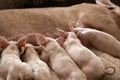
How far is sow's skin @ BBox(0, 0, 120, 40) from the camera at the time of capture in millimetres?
3107

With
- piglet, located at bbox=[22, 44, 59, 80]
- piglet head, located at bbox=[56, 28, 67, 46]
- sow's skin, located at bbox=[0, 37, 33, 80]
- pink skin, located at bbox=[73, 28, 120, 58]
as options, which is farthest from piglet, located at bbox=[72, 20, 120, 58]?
sow's skin, located at bbox=[0, 37, 33, 80]

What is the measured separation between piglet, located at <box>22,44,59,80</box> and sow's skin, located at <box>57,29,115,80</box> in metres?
0.22

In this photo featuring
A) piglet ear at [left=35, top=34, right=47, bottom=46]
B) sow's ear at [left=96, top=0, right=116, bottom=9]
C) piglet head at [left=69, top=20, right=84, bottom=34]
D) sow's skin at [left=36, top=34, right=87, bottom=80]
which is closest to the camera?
sow's skin at [left=36, top=34, right=87, bottom=80]

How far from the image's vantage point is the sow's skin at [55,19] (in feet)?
10.2

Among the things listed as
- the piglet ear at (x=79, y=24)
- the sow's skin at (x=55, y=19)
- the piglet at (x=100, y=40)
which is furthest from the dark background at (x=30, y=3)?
the piglet at (x=100, y=40)

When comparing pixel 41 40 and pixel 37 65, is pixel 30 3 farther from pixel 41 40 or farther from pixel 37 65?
pixel 37 65

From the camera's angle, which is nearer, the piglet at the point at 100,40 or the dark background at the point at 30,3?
the piglet at the point at 100,40

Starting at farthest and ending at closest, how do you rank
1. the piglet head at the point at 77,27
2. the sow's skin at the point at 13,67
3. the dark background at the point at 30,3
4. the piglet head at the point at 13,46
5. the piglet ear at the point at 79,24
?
the dark background at the point at 30,3
the piglet ear at the point at 79,24
the piglet head at the point at 77,27
the piglet head at the point at 13,46
the sow's skin at the point at 13,67

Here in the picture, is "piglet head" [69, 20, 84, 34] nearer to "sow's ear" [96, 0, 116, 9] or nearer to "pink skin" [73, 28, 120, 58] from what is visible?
"pink skin" [73, 28, 120, 58]

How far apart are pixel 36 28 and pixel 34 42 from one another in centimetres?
29

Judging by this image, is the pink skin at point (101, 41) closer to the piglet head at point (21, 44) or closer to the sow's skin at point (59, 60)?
the sow's skin at point (59, 60)

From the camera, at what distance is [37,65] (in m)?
2.32

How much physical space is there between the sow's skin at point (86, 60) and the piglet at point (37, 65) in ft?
0.72

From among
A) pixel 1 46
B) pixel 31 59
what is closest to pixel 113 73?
pixel 31 59
